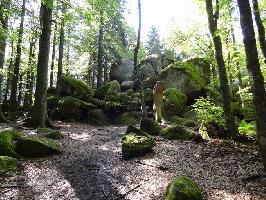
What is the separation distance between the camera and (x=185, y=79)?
22625 mm

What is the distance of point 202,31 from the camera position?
26.1 metres

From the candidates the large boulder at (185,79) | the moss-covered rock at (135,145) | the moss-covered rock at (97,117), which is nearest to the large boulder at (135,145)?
the moss-covered rock at (135,145)

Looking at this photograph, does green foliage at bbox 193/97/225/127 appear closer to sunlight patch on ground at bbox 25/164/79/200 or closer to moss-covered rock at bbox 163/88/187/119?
sunlight patch on ground at bbox 25/164/79/200

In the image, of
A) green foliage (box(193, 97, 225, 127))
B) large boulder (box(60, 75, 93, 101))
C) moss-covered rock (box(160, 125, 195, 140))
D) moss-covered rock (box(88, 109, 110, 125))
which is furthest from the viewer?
large boulder (box(60, 75, 93, 101))

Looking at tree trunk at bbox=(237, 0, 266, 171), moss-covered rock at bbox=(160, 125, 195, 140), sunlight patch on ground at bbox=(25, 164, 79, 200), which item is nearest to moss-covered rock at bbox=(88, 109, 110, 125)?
moss-covered rock at bbox=(160, 125, 195, 140)

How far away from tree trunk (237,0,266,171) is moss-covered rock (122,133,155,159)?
4.06 meters

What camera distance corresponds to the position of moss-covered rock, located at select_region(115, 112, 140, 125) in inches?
762

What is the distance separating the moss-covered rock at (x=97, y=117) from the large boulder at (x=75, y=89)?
91.5 inches

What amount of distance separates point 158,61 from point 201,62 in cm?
516

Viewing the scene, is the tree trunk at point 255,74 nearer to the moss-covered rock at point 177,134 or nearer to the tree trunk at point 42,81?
the moss-covered rock at point 177,134

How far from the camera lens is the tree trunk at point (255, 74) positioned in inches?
258

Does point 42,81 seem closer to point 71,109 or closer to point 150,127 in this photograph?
point 71,109

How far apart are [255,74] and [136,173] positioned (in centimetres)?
387

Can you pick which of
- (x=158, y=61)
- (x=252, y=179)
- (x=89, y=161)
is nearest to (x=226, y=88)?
(x=252, y=179)
